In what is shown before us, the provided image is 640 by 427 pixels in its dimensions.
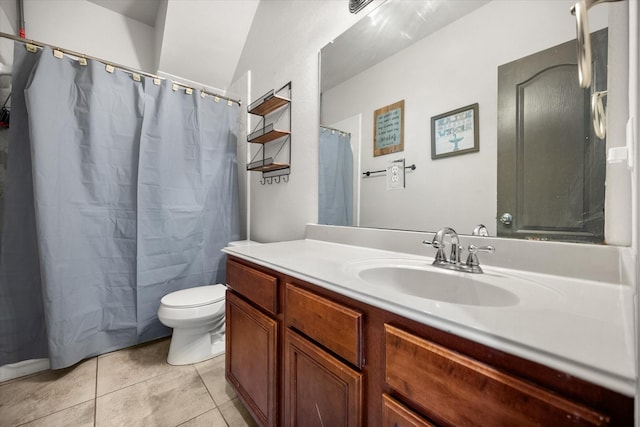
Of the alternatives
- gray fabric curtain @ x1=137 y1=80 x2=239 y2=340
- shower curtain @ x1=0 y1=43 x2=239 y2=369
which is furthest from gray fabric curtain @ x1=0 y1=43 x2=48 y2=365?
gray fabric curtain @ x1=137 y1=80 x2=239 y2=340

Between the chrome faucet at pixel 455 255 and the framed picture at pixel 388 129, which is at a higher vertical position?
the framed picture at pixel 388 129

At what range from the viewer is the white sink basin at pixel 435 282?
28.5 inches

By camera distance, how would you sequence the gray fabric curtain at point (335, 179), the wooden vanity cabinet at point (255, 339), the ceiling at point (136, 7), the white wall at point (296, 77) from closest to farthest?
the wooden vanity cabinet at point (255, 339), the gray fabric curtain at point (335, 179), the white wall at point (296, 77), the ceiling at point (136, 7)

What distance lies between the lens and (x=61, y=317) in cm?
149

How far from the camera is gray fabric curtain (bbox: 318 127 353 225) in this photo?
1401mm

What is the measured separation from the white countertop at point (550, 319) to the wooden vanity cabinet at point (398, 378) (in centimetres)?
3

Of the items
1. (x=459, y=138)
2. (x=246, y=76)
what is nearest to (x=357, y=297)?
(x=459, y=138)

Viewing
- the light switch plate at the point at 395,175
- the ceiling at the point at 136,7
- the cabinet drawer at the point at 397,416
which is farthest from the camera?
the ceiling at the point at 136,7

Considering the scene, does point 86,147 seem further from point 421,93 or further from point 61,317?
point 421,93

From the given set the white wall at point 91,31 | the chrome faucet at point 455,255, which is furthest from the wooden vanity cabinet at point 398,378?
the white wall at point 91,31

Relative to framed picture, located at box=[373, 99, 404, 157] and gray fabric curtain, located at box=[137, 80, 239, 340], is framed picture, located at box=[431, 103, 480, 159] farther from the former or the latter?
gray fabric curtain, located at box=[137, 80, 239, 340]

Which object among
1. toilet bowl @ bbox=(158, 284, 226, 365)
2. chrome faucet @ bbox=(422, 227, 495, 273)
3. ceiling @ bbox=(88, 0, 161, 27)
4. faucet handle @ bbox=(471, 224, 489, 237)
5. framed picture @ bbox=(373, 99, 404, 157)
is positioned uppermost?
ceiling @ bbox=(88, 0, 161, 27)

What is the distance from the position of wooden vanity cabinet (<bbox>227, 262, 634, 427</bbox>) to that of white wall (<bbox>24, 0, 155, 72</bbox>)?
2.65 m

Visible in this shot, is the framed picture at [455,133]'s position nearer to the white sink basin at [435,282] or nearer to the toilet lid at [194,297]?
the white sink basin at [435,282]
